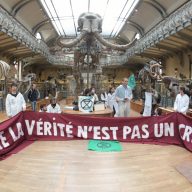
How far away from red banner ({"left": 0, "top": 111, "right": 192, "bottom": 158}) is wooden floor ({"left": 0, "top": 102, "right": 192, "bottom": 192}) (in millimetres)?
451

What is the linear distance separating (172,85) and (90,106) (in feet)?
9.20

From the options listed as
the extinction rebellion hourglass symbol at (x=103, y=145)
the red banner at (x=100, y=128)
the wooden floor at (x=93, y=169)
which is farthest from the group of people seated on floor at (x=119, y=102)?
the extinction rebellion hourglass symbol at (x=103, y=145)

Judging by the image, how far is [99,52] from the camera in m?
11.2

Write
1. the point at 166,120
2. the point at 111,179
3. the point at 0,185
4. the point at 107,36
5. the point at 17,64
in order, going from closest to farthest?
1. the point at 0,185
2. the point at 111,179
3. the point at 166,120
4. the point at 17,64
5. the point at 107,36

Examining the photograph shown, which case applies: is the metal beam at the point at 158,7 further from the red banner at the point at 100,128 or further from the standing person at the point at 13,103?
the standing person at the point at 13,103

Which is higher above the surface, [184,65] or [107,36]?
[107,36]

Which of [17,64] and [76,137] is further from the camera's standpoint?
[17,64]

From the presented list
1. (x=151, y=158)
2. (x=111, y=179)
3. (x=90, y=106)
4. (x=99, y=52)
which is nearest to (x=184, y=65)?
(x=99, y=52)

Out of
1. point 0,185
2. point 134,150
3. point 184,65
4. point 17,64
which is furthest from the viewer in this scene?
point 17,64

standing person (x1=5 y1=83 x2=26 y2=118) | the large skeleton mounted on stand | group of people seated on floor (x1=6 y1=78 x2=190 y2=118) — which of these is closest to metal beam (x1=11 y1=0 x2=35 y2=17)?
the large skeleton mounted on stand

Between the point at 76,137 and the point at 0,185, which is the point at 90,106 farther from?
the point at 0,185

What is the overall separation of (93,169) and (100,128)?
2232mm

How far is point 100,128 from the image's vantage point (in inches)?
291

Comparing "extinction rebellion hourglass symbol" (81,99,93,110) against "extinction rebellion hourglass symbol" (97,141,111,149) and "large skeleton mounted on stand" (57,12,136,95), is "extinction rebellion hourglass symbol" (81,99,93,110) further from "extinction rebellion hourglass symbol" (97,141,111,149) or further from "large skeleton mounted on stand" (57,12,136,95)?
"extinction rebellion hourglass symbol" (97,141,111,149)
